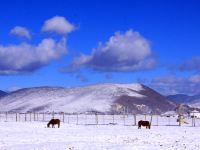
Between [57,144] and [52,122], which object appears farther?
[52,122]

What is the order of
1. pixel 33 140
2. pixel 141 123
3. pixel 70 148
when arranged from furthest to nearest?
pixel 141 123
pixel 33 140
pixel 70 148

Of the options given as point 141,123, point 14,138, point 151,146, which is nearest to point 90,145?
point 151,146

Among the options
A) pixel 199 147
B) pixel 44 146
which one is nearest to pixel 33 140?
pixel 44 146

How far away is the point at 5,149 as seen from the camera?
34.7m

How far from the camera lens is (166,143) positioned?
3900cm

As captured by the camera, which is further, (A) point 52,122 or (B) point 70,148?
(A) point 52,122

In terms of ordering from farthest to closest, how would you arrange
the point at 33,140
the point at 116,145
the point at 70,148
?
the point at 33,140, the point at 116,145, the point at 70,148

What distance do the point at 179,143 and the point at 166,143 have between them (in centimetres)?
A: 110

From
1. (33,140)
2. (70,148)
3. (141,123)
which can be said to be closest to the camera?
(70,148)

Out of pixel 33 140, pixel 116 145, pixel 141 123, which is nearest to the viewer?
pixel 116 145

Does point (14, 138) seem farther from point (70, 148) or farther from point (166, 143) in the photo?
point (166, 143)

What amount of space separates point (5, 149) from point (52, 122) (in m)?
32.1

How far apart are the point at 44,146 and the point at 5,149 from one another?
2.90 m

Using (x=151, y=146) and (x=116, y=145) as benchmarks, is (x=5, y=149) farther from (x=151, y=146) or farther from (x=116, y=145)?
(x=151, y=146)
